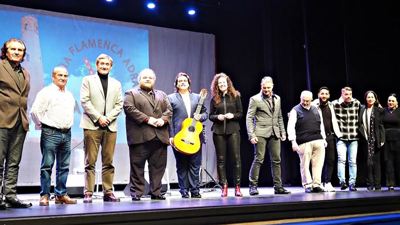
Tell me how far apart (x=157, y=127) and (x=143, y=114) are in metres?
0.21

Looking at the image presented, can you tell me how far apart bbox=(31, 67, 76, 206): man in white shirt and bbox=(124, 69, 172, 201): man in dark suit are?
0.65 m

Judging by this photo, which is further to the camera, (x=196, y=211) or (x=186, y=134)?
(x=186, y=134)

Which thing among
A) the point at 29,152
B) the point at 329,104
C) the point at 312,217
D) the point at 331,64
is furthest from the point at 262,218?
the point at 331,64

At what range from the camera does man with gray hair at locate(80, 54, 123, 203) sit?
4535mm

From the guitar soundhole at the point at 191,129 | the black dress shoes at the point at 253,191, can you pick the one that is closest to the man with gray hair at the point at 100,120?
the guitar soundhole at the point at 191,129

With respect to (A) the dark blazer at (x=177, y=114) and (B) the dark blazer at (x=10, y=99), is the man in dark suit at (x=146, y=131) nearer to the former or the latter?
(A) the dark blazer at (x=177, y=114)

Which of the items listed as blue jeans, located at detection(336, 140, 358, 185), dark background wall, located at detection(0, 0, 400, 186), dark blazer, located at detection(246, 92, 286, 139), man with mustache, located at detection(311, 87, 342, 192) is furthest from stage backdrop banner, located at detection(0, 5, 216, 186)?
blue jeans, located at detection(336, 140, 358, 185)

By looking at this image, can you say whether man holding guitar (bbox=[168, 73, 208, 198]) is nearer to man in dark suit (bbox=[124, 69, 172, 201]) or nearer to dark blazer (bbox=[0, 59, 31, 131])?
man in dark suit (bbox=[124, 69, 172, 201])

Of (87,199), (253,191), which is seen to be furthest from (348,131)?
(87,199)

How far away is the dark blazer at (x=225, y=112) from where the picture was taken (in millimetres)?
5211

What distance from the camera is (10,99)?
152 inches

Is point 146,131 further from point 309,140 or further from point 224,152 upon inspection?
point 309,140

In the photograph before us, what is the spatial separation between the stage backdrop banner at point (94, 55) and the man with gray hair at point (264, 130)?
6.67ft

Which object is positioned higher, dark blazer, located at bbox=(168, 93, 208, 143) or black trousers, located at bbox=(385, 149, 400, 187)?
dark blazer, located at bbox=(168, 93, 208, 143)
